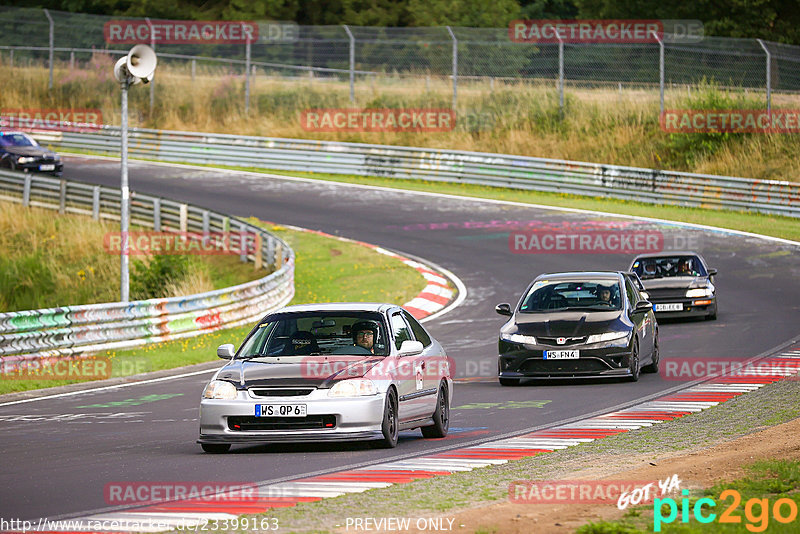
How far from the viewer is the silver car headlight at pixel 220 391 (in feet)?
35.8

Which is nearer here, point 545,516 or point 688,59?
point 545,516

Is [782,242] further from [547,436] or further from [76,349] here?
[547,436]

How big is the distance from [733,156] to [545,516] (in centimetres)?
3396

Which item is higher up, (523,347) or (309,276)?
(523,347)

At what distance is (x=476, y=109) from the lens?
4528 cm

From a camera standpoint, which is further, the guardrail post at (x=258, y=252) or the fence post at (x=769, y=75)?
the fence post at (x=769, y=75)

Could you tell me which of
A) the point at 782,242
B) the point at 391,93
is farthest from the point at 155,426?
the point at 391,93

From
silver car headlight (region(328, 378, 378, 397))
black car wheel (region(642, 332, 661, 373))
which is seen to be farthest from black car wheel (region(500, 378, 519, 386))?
silver car headlight (region(328, 378, 378, 397))

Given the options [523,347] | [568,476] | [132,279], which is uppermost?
[568,476]

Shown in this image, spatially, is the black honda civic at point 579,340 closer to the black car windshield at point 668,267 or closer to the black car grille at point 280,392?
the black car grille at point 280,392

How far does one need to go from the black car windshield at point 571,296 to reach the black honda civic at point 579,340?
1 cm

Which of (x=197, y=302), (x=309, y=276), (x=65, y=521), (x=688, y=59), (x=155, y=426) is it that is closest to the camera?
(x=65, y=521)

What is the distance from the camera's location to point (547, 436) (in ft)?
38.4

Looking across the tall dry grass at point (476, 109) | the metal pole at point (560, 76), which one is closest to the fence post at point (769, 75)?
the tall dry grass at point (476, 109)
